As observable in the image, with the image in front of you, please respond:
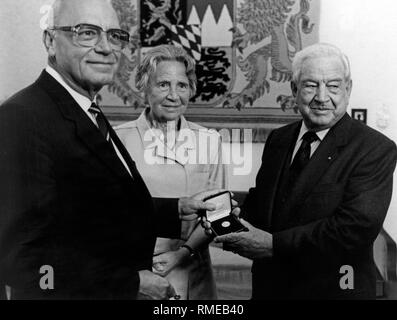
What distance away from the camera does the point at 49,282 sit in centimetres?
A: 124

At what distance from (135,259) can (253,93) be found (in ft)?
1.81

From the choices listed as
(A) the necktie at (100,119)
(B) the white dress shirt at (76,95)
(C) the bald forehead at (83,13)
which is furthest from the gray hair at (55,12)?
(A) the necktie at (100,119)

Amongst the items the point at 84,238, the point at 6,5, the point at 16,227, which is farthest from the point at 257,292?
the point at 6,5

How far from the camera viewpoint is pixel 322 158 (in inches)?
49.4

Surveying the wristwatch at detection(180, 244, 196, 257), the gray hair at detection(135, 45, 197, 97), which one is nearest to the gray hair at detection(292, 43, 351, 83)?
the gray hair at detection(135, 45, 197, 97)

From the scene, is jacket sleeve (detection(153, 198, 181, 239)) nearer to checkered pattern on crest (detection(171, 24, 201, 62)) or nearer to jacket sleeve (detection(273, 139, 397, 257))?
jacket sleeve (detection(273, 139, 397, 257))

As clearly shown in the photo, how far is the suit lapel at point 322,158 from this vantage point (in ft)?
4.09

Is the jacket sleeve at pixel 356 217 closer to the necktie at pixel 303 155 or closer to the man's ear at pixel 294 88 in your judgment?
the necktie at pixel 303 155

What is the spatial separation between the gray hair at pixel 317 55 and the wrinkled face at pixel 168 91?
278 millimetres

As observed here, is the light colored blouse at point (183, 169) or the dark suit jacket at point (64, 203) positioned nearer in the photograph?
the dark suit jacket at point (64, 203)

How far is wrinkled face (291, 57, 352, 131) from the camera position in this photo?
1.22 m

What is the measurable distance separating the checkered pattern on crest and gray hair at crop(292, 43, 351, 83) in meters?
0.28

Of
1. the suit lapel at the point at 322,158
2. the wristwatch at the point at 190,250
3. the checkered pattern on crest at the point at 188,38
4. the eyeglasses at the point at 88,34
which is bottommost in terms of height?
the wristwatch at the point at 190,250
